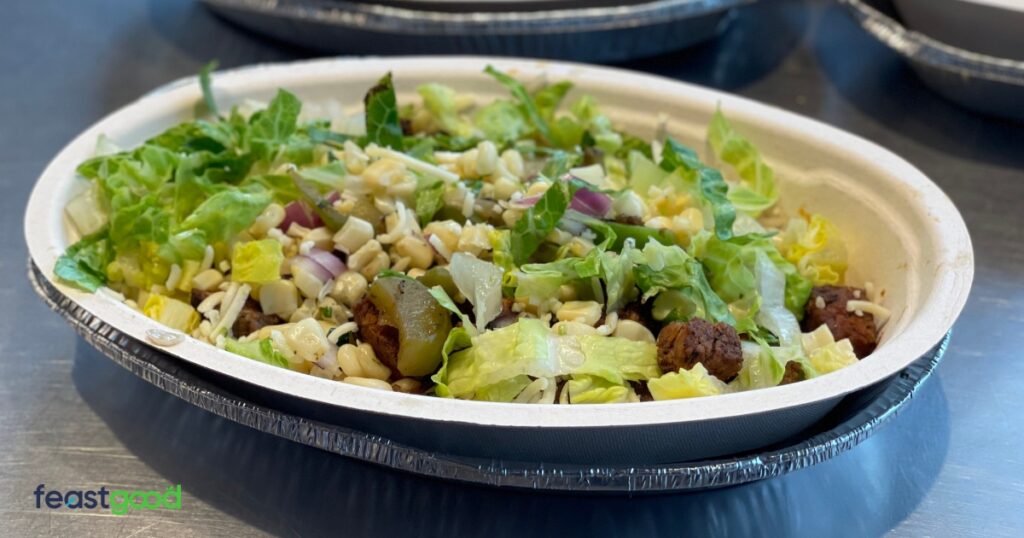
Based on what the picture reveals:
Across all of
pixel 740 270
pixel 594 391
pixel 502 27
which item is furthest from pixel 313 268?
pixel 502 27

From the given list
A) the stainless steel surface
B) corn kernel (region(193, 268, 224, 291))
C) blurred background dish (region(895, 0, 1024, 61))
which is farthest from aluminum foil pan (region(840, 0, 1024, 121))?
corn kernel (region(193, 268, 224, 291))

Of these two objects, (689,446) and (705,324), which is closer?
(689,446)

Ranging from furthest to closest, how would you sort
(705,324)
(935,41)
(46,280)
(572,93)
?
(935,41)
(572,93)
(46,280)
(705,324)

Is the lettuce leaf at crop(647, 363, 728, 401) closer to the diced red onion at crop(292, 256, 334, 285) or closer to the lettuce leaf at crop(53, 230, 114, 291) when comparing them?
the diced red onion at crop(292, 256, 334, 285)

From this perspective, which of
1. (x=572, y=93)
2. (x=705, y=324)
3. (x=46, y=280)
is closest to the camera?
(x=705, y=324)

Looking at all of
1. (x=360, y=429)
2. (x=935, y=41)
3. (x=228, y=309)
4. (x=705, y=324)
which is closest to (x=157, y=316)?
(x=228, y=309)

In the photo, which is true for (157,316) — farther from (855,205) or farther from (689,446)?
(855,205)
